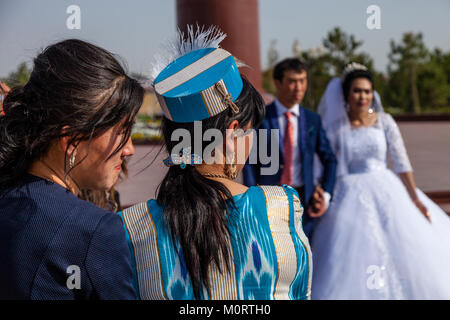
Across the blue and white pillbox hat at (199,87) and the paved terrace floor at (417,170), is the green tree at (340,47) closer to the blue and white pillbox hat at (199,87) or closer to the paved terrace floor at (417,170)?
the paved terrace floor at (417,170)

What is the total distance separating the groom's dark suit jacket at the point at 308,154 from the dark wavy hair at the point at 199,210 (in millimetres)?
2465

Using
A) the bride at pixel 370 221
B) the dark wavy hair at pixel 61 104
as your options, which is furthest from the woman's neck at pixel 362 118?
the dark wavy hair at pixel 61 104

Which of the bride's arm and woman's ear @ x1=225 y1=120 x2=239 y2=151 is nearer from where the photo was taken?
woman's ear @ x1=225 y1=120 x2=239 y2=151

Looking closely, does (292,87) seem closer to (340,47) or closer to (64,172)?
(64,172)

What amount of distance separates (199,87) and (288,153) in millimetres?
2699

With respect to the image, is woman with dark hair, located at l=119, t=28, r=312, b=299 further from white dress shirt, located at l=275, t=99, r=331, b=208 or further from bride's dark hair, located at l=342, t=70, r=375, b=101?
bride's dark hair, located at l=342, t=70, r=375, b=101

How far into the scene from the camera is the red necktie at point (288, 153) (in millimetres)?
3963

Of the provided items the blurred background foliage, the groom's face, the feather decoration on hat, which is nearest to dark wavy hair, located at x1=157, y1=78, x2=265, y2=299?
the feather decoration on hat

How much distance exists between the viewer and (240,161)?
1.49m

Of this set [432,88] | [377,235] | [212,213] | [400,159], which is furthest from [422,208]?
[432,88]

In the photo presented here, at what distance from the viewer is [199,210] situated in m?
1.32

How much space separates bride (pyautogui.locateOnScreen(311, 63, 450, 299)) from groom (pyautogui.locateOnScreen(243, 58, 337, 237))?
157 millimetres

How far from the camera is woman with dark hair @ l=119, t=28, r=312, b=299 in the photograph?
1.30 meters
